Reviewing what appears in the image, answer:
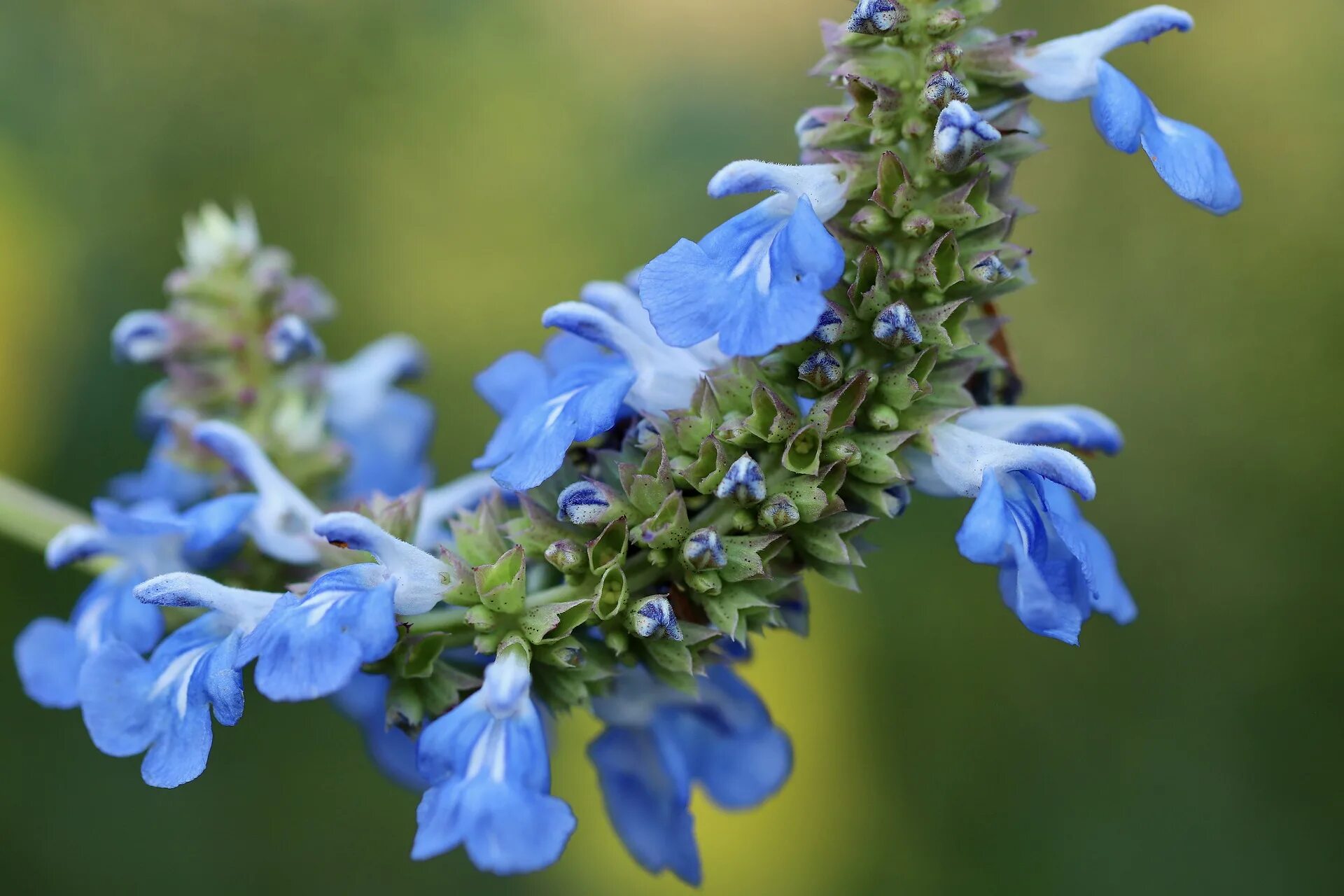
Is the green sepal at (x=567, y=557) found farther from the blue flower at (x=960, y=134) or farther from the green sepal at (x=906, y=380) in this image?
the blue flower at (x=960, y=134)

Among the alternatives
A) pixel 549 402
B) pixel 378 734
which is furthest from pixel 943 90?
pixel 378 734

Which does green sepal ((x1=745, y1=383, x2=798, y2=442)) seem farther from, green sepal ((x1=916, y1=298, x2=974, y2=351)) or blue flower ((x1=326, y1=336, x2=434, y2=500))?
blue flower ((x1=326, y1=336, x2=434, y2=500))

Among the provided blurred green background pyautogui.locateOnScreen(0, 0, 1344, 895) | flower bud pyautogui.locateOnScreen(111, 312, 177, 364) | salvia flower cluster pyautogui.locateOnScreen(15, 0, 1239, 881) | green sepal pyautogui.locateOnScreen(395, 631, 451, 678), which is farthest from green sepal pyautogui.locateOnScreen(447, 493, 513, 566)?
blurred green background pyautogui.locateOnScreen(0, 0, 1344, 895)

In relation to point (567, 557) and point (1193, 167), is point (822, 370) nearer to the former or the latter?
point (567, 557)

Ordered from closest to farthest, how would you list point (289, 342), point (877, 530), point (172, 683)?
point (172, 683) < point (289, 342) < point (877, 530)

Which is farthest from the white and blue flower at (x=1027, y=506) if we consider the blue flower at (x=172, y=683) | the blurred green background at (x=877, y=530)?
the blurred green background at (x=877, y=530)

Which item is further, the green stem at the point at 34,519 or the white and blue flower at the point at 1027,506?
the green stem at the point at 34,519
